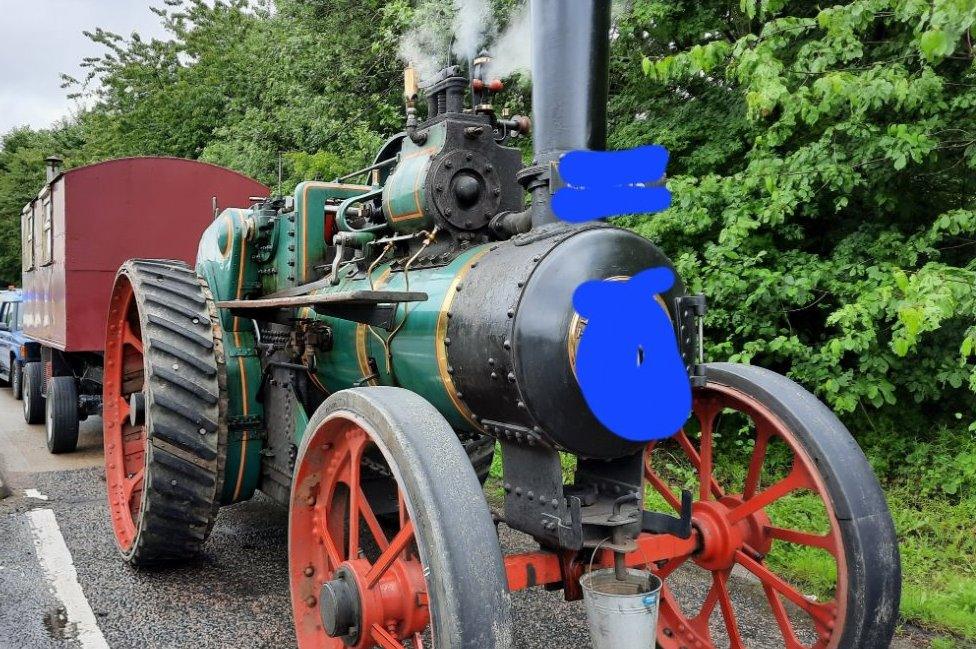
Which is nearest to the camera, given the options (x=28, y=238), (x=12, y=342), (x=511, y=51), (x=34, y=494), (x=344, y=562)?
(x=344, y=562)

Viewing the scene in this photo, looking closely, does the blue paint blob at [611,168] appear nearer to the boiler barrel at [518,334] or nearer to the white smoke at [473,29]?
the boiler barrel at [518,334]

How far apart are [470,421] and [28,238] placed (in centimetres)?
837

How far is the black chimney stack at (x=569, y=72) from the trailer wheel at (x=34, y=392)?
7679 mm

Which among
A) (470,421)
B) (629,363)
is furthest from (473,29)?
(629,363)

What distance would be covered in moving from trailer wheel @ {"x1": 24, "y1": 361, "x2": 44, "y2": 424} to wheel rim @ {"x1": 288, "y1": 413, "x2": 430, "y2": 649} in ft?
22.5

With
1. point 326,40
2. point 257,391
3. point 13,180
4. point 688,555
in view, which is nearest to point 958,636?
point 688,555

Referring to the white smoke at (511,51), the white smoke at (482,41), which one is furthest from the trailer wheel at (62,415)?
the white smoke at (511,51)

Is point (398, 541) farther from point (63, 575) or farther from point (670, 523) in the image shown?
point (63, 575)

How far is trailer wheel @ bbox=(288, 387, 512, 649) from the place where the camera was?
1778 millimetres

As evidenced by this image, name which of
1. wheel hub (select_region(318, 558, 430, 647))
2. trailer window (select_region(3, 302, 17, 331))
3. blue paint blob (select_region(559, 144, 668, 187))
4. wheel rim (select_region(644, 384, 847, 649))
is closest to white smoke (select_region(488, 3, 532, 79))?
blue paint blob (select_region(559, 144, 668, 187))

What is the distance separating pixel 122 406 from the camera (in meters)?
4.50

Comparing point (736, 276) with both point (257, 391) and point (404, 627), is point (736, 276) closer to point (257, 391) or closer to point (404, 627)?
point (257, 391)

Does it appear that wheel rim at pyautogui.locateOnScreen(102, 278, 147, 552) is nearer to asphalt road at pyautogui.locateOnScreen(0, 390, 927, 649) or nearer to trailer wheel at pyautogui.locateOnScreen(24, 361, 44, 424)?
asphalt road at pyautogui.locateOnScreen(0, 390, 927, 649)

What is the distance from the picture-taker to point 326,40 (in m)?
10.2
